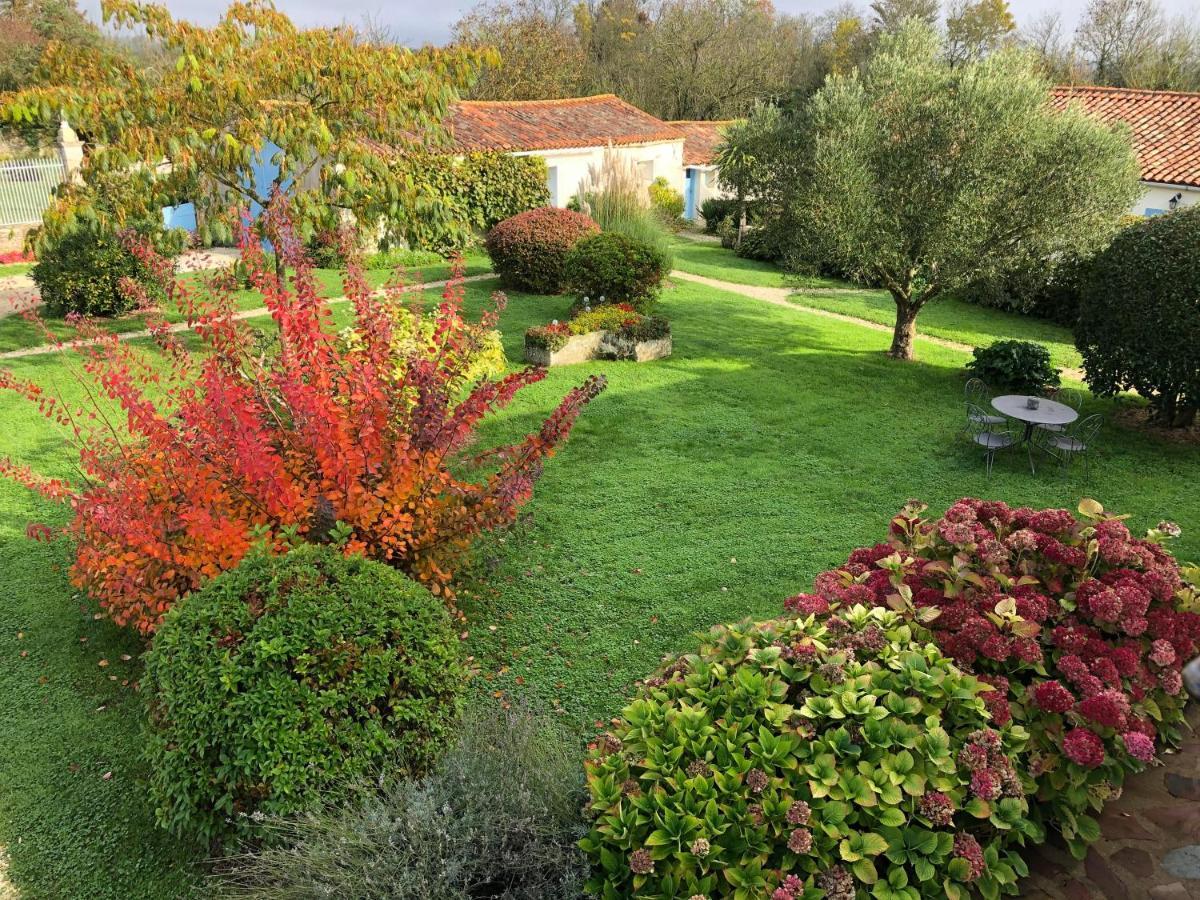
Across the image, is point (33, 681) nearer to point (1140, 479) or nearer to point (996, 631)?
point (996, 631)

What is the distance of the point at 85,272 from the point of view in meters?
13.2

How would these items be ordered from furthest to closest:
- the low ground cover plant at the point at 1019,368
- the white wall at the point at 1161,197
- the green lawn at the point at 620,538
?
the white wall at the point at 1161,197, the low ground cover plant at the point at 1019,368, the green lawn at the point at 620,538

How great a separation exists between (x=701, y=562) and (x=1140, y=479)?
17.6 feet

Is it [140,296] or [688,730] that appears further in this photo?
[140,296]

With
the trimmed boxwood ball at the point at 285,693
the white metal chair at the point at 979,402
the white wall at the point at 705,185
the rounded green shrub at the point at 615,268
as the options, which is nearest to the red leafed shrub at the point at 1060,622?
the trimmed boxwood ball at the point at 285,693

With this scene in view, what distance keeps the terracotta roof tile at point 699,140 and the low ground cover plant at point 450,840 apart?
29.1m

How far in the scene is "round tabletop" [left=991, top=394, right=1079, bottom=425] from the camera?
8.47m

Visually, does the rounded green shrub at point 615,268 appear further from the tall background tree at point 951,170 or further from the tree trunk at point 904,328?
the tree trunk at point 904,328

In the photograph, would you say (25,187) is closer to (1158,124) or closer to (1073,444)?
(1073,444)

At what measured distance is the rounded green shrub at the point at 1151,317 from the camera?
8984 millimetres

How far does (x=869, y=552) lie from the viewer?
15.2 feet

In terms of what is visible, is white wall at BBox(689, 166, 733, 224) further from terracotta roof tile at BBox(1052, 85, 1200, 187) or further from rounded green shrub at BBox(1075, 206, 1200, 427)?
rounded green shrub at BBox(1075, 206, 1200, 427)

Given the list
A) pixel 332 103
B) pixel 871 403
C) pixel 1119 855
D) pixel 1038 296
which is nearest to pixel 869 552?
pixel 1119 855

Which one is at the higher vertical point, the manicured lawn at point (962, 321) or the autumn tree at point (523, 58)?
the autumn tree at point (523, 58)
